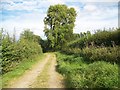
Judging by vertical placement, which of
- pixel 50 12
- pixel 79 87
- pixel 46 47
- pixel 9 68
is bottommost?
pixel 46 47

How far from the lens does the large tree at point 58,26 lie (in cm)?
5969

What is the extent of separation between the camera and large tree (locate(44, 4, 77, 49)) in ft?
196

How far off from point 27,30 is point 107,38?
36.2 metres

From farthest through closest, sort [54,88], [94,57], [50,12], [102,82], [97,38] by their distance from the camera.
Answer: [50,12], [97,38], [94,57], [54,88], [102,82]

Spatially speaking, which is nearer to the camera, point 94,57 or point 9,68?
point 94,57

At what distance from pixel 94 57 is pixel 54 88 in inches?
245

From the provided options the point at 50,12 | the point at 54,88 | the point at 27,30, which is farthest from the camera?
the point at 50,12

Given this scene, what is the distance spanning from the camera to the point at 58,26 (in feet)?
198

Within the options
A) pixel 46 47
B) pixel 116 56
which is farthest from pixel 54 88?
pixel 46 47

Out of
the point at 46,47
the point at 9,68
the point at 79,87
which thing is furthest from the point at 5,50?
the point at 46,47

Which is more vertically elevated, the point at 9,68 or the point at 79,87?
the point at 79,87

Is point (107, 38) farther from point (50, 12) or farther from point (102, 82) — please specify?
point (50, 12)

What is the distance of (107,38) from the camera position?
17969 mm

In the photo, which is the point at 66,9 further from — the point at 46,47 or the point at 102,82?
the point at 102,82
